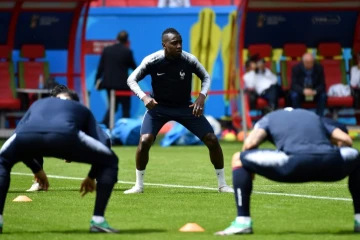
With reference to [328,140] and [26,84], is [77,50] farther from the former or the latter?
[328,140]

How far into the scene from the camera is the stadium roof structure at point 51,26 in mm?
27594

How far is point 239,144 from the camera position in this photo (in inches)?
1003

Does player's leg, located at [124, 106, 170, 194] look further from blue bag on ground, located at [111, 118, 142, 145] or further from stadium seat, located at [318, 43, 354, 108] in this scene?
stadium seat, located at [318, 43, 354, 108]

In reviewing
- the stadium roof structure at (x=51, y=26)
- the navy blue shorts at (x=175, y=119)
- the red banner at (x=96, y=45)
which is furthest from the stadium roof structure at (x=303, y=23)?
the navy blue shorts at (x=175, y=119)

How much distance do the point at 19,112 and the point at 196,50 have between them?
16.8 ft

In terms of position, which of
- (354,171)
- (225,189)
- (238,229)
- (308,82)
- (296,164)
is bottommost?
(308,82)

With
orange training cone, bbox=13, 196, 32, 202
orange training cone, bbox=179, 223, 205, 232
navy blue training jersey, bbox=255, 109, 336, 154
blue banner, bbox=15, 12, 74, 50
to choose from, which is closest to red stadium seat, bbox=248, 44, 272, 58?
blue banner, bbox=15, 12, 74, 50

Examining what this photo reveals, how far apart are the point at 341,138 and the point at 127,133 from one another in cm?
1568

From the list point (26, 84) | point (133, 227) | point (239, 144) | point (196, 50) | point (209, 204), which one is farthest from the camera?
point (196, 50)

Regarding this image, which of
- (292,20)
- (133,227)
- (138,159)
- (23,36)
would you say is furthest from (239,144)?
(133,227)

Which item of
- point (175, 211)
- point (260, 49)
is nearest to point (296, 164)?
point (175, 211)

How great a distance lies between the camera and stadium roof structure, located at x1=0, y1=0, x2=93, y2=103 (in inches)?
1086

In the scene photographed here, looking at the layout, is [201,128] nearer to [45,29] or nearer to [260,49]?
[260,49]

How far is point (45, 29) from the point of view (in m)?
28.2
